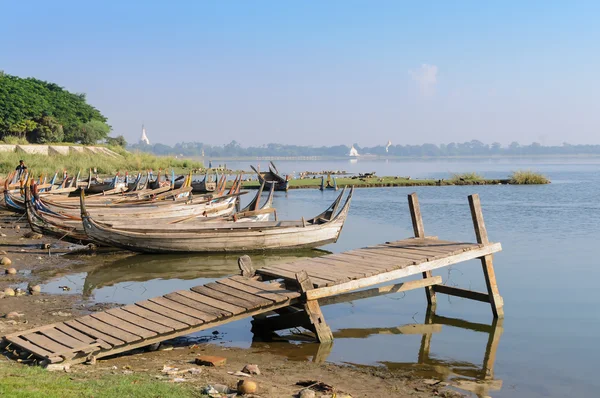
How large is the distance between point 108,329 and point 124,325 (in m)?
0.22

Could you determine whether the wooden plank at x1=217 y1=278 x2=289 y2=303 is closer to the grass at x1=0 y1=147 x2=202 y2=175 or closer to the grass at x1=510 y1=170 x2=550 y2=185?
the grass at x1=0 y1=147 x2=202 y2=175

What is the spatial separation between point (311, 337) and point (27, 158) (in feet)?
132

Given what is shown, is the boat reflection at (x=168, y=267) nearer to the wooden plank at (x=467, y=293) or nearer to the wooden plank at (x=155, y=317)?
the wooden plank at (x=155, y=317)

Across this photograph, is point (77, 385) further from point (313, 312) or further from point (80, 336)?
point (313, 312)

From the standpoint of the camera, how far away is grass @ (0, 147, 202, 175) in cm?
4191

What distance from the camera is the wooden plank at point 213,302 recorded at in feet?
27.5

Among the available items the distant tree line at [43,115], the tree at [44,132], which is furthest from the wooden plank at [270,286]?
the tree at [44,132]

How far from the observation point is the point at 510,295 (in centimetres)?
1316

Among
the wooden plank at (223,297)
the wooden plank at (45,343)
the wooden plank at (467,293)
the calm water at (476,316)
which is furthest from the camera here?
the wooden plank at (467,293)

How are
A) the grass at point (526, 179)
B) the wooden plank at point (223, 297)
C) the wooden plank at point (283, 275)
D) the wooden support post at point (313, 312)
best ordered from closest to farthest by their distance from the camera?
the wooden plank at point (223, 297), the wooden support post at point (313, 312), the wooden plank at point (283, 275), the grass at point (526, 179)

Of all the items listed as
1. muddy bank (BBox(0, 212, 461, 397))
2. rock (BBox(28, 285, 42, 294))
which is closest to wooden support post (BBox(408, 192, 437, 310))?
muddy bank (BBox(0, 212, 461, 397))

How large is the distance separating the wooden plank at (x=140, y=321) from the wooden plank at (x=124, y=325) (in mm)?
Result: 56

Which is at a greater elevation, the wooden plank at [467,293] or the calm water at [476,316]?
the wooden plank at [467,293]

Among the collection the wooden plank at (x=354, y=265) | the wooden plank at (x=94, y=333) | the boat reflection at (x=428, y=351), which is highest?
the wooden plank at (x=354, y=265)
